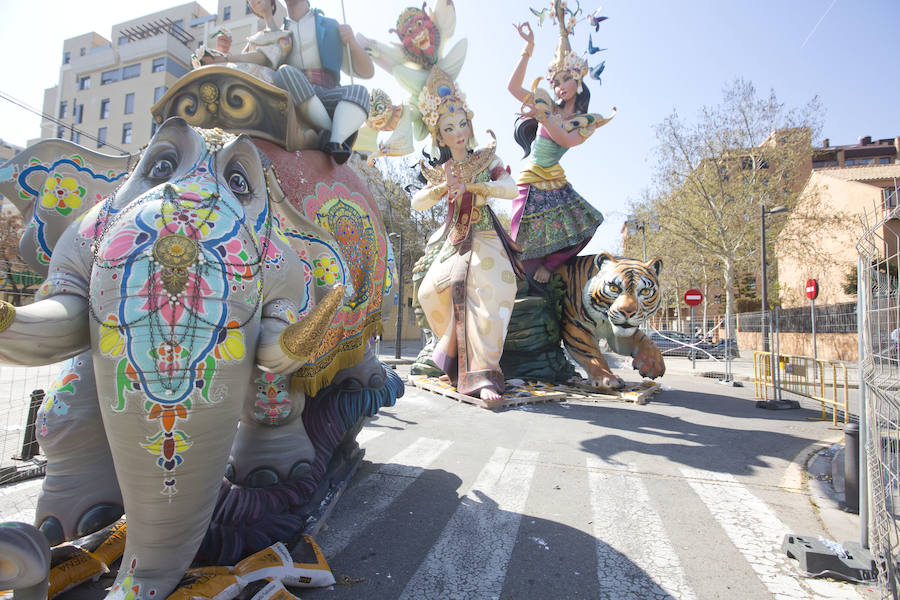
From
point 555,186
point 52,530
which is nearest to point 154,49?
point 555,186

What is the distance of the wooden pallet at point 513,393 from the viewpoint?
21.4 feet

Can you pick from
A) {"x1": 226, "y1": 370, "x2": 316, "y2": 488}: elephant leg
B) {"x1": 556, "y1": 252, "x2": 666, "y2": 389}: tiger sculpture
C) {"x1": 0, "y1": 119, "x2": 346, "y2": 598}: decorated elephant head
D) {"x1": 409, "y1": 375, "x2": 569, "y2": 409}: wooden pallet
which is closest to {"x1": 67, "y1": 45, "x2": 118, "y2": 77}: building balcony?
{"x1": 409, "y1": 375, "x2": 569, "y2": 409}: wooden pallet

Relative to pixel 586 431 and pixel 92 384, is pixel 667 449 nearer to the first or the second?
pixel 586 431

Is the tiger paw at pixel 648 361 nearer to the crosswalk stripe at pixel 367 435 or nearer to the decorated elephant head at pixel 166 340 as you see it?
the crosswalk stripe at pixel 367 435

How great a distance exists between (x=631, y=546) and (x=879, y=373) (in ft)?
5.08

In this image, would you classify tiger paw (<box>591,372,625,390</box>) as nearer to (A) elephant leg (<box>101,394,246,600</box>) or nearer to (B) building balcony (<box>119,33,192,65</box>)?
(A) elephant leg (<box>101,394,246,600</box>)

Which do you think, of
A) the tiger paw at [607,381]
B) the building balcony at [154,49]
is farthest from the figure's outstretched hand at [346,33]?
the building balcony at [154,49]

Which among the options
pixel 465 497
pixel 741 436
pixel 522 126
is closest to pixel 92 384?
pixel 465 497

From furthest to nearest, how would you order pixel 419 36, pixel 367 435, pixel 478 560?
1. pixel 419 36
2. pixel 367 435
3. pixel 478 560

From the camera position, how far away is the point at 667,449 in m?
4.66

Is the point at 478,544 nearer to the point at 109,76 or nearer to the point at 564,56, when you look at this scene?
the point at 564,56

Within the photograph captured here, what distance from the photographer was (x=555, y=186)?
8.05 meters

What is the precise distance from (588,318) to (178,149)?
6.73 m

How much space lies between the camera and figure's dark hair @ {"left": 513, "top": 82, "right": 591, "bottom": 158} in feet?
26.7
